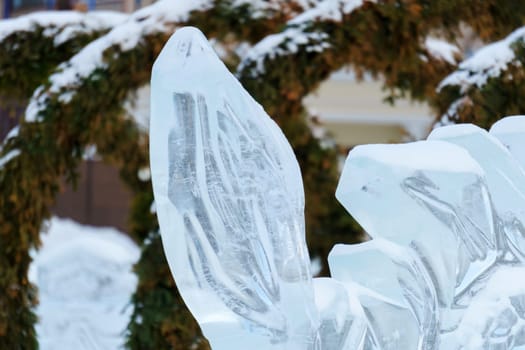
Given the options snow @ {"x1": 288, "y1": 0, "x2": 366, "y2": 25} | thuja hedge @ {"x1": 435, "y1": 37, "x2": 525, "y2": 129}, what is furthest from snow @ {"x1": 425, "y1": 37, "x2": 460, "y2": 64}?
thuja hedge @ {"x1": 435, "y1": 37, "x2": 525, "y2": 129}

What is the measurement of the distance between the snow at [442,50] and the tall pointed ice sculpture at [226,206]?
160 inches

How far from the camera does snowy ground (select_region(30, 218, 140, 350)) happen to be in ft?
25.3

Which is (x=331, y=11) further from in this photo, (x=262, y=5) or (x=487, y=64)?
(x=487, y=64)

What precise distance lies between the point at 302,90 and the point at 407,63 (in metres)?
0.56

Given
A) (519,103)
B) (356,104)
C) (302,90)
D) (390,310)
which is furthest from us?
(356,104)

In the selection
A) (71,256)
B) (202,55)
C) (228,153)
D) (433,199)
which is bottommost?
(71,256)

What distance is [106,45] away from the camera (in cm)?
447

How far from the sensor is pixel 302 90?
464 cm

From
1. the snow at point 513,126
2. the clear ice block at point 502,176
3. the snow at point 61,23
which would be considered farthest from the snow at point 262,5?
the clear ice block at point 502,176

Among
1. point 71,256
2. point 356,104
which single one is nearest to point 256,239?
point 71,256

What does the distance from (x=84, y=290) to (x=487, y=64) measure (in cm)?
587

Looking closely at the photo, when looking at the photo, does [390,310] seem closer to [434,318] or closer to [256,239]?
[434,318]

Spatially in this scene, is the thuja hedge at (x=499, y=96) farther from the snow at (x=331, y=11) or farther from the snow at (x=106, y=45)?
the snow at (x=106, y=45)

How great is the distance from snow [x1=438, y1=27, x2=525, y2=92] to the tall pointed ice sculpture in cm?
256
